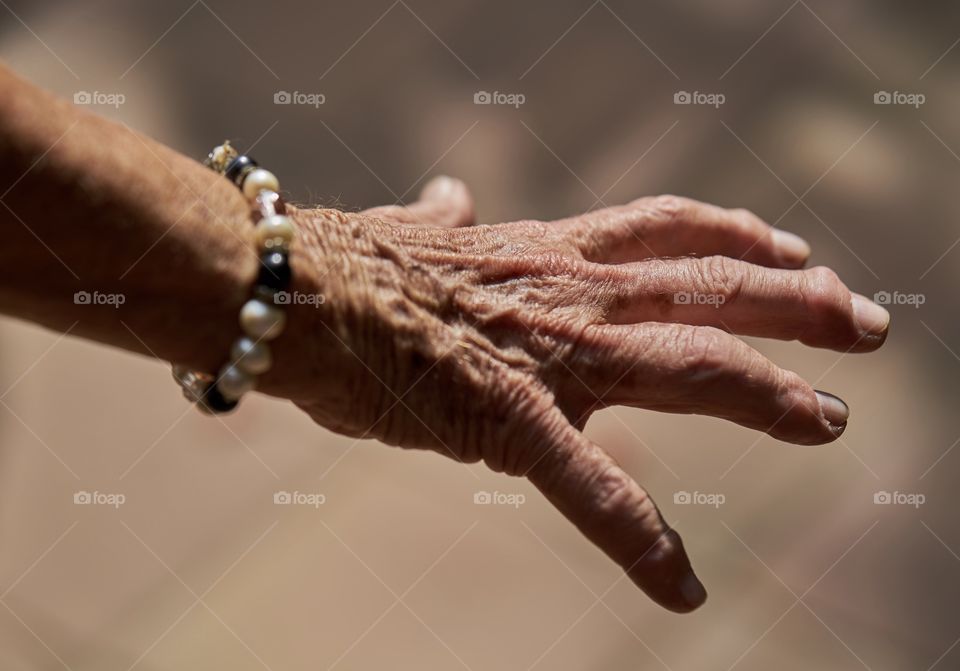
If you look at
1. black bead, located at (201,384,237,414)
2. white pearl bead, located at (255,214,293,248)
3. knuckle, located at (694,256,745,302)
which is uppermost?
knuckle, located at (694,256,745,302)

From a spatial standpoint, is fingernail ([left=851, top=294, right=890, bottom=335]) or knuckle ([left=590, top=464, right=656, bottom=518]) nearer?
knuckle ([left=590, top=464, right=656, bottom=518])

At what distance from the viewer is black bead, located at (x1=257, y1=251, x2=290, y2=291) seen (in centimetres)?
84

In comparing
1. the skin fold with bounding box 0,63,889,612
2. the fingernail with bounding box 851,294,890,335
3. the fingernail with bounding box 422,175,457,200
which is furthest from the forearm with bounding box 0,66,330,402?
the fingernail with bounding box 851,294,890,335

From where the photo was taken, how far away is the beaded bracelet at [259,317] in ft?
2.74

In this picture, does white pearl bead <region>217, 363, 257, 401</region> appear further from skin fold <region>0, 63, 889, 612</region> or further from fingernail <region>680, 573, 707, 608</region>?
fingernail <region>680, 573, 707, 608</region>

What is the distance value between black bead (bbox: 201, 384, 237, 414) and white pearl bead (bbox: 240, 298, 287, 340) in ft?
0.29

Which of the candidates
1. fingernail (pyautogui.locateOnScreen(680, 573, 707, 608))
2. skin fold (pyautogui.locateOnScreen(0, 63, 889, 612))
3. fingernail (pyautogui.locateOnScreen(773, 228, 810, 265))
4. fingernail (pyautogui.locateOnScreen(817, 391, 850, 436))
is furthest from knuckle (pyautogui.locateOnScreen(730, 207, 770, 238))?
fingernail (pyautogui.locateOnScreen(680, 573, 707, 608))

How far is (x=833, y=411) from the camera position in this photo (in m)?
1.02

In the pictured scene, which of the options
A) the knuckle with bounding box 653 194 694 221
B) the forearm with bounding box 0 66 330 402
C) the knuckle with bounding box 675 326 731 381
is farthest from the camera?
the knuckle with bounding box 653 194 694 221

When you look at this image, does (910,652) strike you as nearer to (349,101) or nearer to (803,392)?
(803,392)

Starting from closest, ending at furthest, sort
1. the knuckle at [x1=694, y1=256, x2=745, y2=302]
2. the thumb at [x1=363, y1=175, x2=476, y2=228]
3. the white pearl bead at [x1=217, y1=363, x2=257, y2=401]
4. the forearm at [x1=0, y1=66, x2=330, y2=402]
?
the forearm at [x1=0, y1=66, x2=330, y2=402] → the white pearl bead at [x1=217, y1=363, x2=257, y2=401] → the knuckle at [x1=694, y1=256, x2=745, y2=302] → the thumb at [x1=363, y1=175, x2=476, y2=228]

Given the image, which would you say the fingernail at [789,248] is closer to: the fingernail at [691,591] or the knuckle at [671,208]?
the knuckle at [671,208]

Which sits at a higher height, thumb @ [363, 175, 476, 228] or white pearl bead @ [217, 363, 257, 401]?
thumb @ [363, 175, 476, 228]

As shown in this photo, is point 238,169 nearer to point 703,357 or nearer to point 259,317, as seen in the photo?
point 259,317
